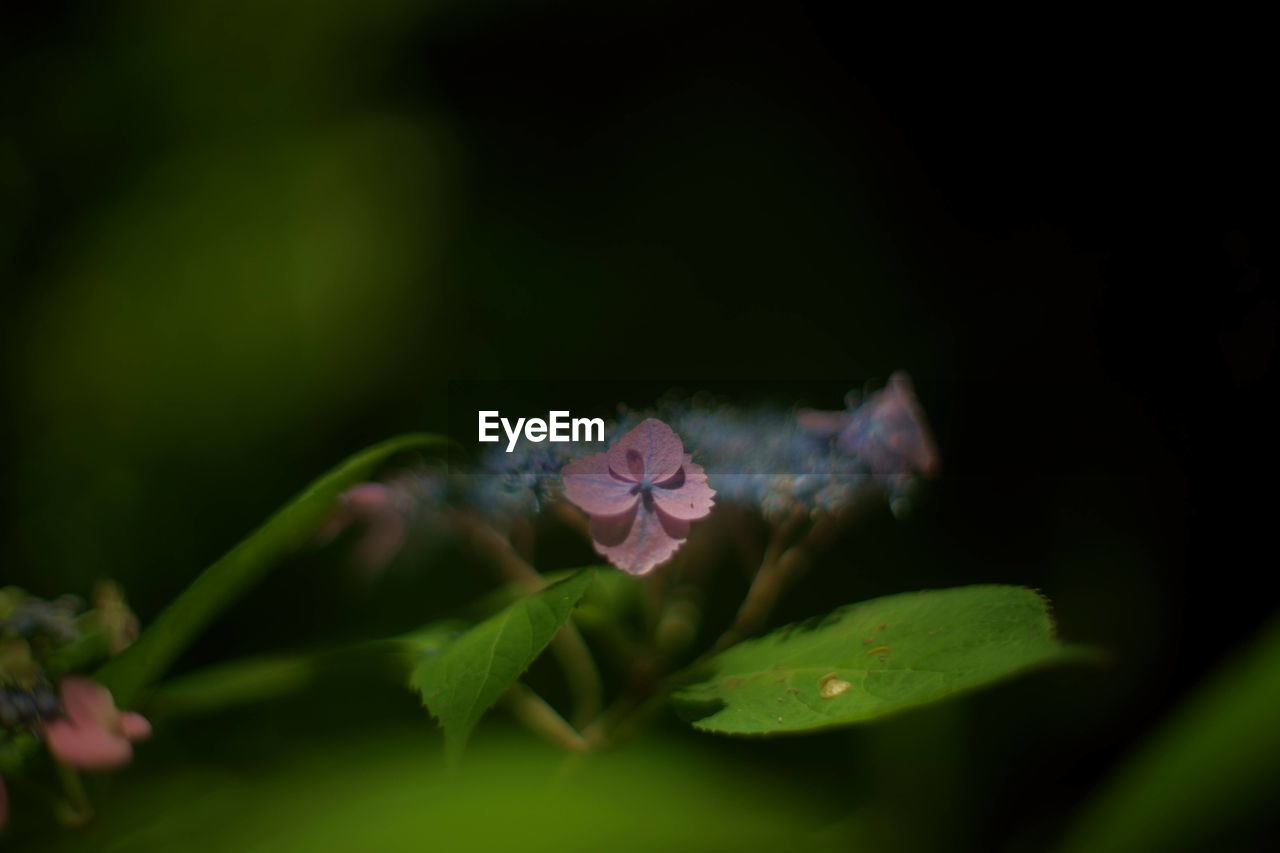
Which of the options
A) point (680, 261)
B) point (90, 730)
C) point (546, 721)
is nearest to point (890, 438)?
point (546, 721)

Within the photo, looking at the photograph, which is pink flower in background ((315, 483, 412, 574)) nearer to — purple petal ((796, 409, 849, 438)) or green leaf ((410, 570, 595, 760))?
green leaf ((410, 570, 595, 760))

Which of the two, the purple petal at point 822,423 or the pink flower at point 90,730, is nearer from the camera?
the pink flower at point 90,730

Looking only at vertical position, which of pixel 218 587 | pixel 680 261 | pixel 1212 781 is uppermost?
pixel 680 261

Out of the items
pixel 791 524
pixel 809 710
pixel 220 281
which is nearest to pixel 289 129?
pixel 220 281

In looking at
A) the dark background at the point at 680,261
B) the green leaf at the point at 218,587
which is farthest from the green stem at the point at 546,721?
the dark background at the point at 680,261

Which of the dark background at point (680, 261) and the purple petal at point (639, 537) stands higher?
the dark background at point (680, 261)

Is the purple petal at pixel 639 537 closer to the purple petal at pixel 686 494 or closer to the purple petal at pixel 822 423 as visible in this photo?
the purple petal at pixel 686 494

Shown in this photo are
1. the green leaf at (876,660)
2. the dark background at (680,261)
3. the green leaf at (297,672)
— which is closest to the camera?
the green leaf at (876,660)

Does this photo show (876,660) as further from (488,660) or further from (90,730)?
(90,730)
